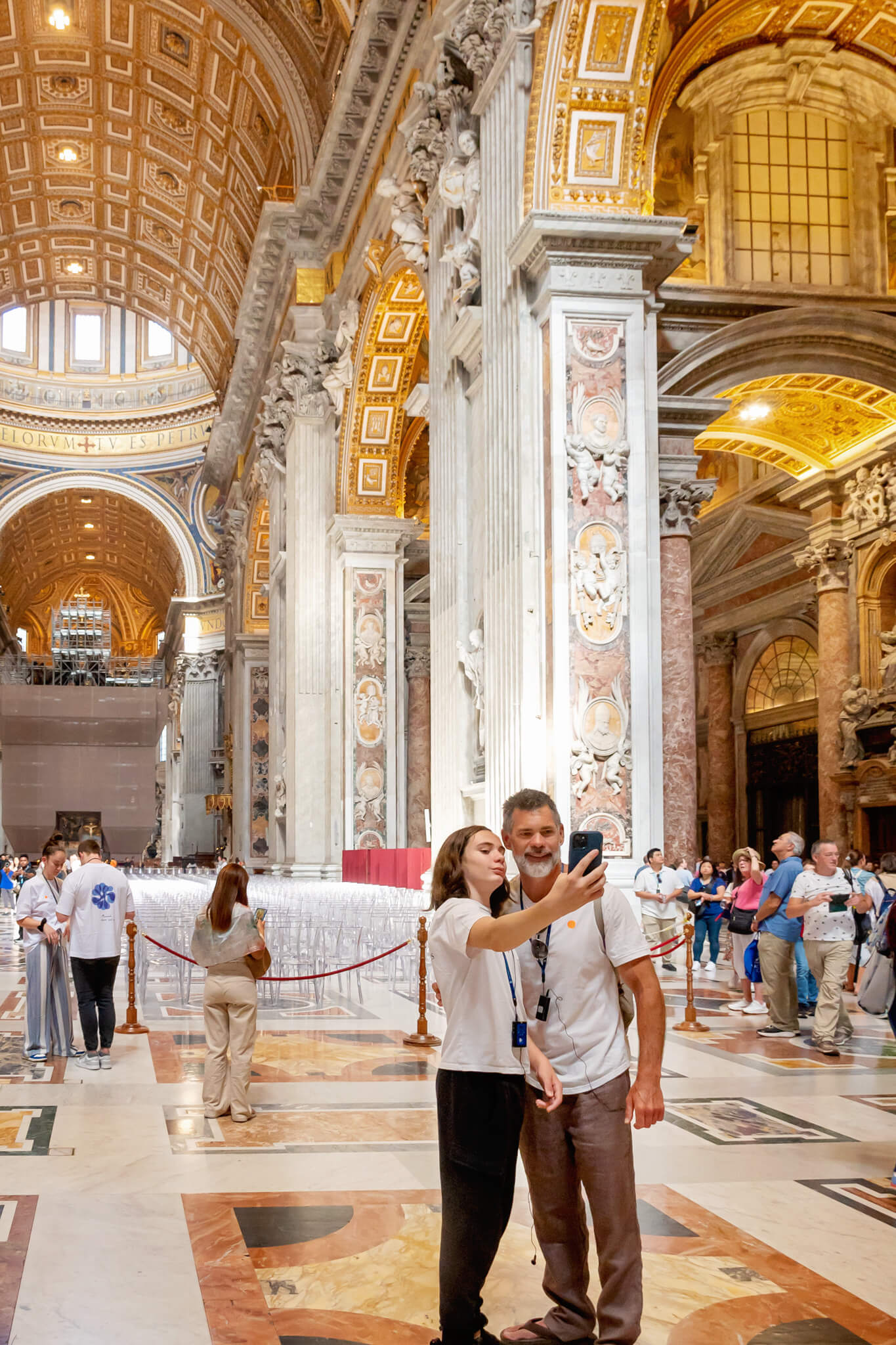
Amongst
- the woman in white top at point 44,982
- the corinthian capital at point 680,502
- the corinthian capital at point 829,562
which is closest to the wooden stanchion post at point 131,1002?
the woman in white top at point 44,982

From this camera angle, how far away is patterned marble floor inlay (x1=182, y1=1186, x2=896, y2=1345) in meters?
3.43

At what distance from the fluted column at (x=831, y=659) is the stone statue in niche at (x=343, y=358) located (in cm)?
667

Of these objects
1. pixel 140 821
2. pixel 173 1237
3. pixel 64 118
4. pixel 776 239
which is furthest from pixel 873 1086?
pixel 140 821

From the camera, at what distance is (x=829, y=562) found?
725 inches

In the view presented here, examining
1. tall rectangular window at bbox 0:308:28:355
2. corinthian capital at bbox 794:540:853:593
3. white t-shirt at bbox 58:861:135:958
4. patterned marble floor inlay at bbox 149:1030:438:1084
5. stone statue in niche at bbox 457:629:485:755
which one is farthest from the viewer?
tall rectangular window at bbox 0:308:28:355

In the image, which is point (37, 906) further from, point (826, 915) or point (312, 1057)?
point (826, 915)

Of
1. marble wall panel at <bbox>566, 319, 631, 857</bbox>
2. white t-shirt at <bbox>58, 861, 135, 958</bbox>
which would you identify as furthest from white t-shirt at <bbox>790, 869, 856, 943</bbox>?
white t-shirt at <bbox>58, 861, 135, 958</bbox>

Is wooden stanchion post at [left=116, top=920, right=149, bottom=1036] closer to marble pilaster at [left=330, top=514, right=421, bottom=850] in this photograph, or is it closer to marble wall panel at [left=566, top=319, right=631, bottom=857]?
marble wall panel at [left=566, top=319, right=631, bottom=857]

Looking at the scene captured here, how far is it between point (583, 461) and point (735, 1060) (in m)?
4.63

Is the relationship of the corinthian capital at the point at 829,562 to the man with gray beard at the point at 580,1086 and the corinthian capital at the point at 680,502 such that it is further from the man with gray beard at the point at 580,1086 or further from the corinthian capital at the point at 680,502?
the man with gray beard at the point at 580,1086

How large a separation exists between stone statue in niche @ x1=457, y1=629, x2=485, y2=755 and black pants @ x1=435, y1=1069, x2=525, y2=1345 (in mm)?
8270

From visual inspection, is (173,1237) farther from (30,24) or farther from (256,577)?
(256,577)

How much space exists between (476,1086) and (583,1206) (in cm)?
43

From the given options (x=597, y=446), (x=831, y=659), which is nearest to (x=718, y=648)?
(x=831, y=659)
